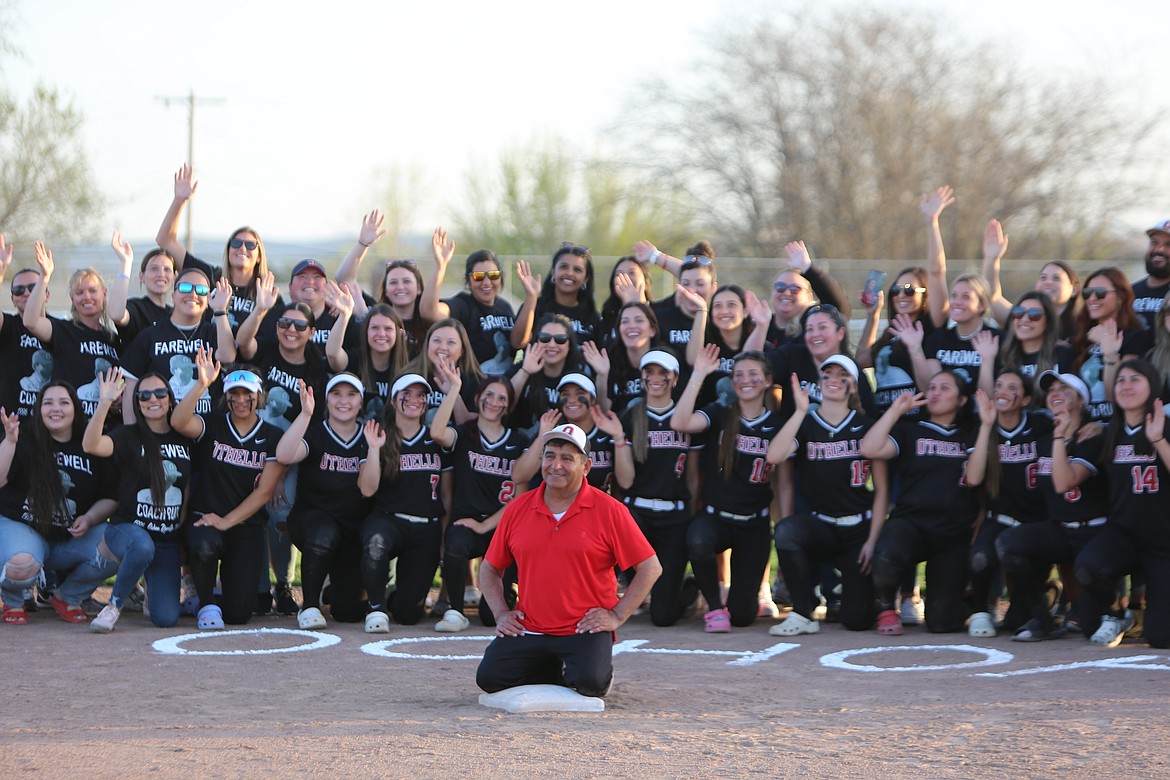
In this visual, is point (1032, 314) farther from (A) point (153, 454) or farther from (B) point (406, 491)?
(A) point (153, 454)

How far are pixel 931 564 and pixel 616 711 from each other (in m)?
3.17

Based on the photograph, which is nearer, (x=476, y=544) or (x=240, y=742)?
(x=240, y=742)

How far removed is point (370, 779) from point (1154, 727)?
3.23 meters

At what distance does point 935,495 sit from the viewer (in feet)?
28.1

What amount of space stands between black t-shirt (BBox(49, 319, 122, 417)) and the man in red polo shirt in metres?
4.08

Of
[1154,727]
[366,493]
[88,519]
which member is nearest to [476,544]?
[366,493]

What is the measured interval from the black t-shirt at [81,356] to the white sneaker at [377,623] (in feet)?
8.07

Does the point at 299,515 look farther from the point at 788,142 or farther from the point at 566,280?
the point at 788,142

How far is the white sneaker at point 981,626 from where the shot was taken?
27.2 feet

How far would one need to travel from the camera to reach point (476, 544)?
8.88 meters

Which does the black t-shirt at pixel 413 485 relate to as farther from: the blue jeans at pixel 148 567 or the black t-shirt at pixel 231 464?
the blue jeans at pixel 148 567

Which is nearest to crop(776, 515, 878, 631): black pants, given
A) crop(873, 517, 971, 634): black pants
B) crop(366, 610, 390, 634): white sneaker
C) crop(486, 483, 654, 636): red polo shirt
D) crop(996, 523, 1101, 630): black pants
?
crop(873, 517, 971, 634): black pants

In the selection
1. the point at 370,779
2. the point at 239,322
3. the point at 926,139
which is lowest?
the point at 370,779

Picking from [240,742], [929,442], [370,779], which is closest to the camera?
[370,779]
